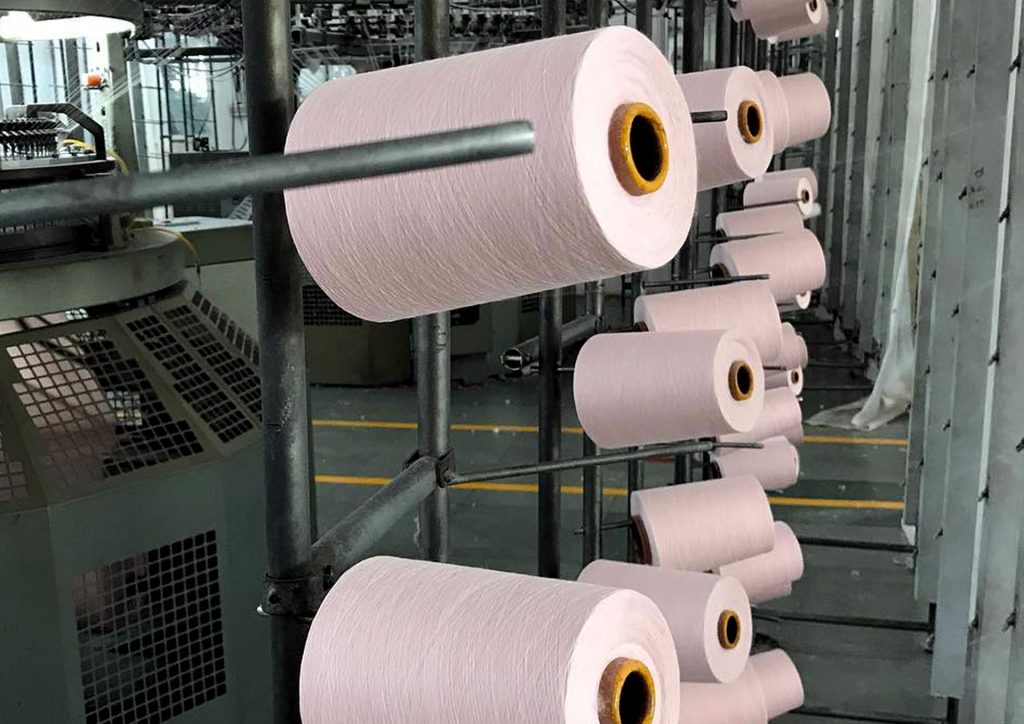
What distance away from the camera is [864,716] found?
3896 millimetres

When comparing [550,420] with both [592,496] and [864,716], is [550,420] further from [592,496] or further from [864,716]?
[864,716]

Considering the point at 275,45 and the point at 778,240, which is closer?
the point at 275,45

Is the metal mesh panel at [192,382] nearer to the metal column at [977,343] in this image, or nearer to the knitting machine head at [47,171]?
the knitting machine head at [47,171]

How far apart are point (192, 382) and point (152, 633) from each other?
672 millimetres

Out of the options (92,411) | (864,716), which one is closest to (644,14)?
(92,411)

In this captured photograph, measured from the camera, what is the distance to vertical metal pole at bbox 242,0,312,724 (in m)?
1.12

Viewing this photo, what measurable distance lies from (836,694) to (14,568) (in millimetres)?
3239

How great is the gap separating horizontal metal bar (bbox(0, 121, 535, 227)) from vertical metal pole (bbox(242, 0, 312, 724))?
0.47m

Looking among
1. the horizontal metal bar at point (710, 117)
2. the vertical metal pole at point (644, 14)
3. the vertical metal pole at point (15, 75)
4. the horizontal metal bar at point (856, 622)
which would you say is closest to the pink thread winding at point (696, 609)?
the horizontal metal bar at point (710, 117)

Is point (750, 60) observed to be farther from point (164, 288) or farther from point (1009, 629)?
point (164, 288)

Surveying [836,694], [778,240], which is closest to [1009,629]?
[836,694]

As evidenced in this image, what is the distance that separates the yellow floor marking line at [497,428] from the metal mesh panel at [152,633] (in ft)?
17.5

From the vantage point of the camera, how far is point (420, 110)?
929mm

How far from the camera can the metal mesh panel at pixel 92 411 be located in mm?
2441
